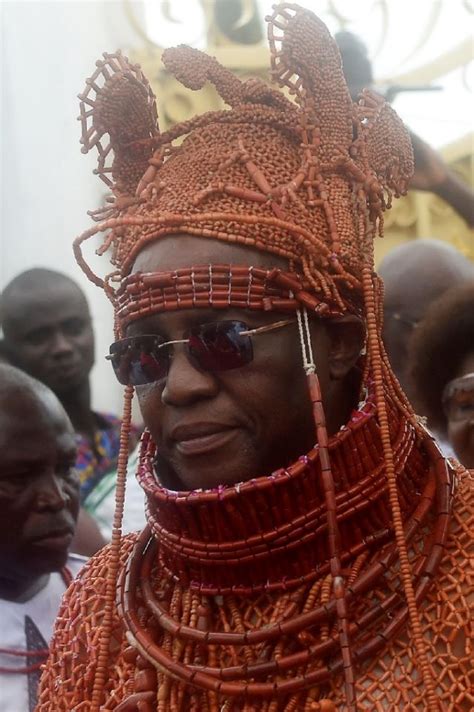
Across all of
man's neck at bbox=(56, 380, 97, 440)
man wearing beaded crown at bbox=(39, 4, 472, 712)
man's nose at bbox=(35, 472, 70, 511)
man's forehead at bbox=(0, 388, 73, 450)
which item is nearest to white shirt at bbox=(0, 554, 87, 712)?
man's nose at bbox=(35, 472, 70, 511)

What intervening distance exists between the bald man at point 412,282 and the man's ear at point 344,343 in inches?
92.8

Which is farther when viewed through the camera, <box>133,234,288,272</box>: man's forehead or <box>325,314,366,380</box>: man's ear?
<box>325,314,366,380</box>: man's ear

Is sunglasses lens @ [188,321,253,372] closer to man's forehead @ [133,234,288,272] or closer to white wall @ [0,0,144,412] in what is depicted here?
man's forehead @ [133,234,288,272]

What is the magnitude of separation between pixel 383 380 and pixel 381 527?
0.33m

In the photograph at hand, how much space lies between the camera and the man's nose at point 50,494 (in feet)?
10.8

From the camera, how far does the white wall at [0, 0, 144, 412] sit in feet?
25.7

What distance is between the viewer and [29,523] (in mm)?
3289

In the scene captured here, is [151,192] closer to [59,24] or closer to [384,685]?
[384,685]

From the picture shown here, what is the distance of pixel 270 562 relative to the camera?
2258 mm

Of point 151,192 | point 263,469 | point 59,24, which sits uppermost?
point 59,24

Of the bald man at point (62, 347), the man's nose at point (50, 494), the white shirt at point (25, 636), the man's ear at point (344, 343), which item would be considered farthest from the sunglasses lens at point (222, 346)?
the bald man at point (62, 347)

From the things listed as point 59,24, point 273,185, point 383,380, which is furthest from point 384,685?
point 59,24

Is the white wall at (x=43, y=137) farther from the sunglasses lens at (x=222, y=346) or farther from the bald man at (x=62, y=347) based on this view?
the sunglasses lens at (x=222, y=346)

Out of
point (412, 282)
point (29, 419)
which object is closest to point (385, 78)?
point (412, 282)
